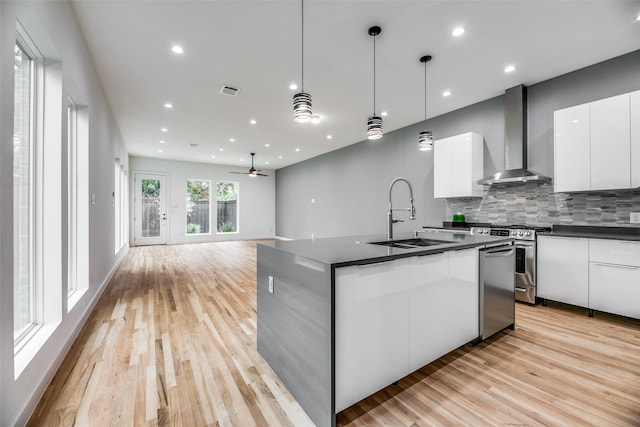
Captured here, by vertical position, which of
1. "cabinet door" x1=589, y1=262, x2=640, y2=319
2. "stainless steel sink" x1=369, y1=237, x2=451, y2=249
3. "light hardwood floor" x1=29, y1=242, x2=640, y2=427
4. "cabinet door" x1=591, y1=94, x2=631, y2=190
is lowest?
"light hardwood floor" x1=29, y1=242, x2=640, y2=427

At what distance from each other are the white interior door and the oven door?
9.80m

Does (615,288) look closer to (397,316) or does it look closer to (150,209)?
(397,316)

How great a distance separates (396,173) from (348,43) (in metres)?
3.49

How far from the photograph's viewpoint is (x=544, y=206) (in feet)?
12.5

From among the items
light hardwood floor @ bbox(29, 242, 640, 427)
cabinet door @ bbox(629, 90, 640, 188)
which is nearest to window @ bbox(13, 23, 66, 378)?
light hardwood floor @ bbox(29, 242, 640, 427)

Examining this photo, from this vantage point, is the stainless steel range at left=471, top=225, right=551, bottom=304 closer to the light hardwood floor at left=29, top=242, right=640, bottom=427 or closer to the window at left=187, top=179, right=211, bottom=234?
the light hardwood floor at left=29, top=242, right=640, bottom=427

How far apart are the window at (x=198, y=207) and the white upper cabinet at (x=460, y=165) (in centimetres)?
829

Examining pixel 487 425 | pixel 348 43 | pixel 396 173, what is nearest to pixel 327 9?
pixel 348 43

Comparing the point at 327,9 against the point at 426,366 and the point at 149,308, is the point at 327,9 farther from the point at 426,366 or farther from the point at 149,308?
the point at 149,308

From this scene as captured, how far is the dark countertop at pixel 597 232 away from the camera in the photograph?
2902mm

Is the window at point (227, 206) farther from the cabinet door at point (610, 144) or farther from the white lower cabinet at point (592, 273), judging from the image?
the cabinet door at point (610, 144)

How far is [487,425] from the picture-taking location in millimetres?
1475

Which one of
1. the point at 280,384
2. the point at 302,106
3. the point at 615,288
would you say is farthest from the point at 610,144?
the point at 280,384

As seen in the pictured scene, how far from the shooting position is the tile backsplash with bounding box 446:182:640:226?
10.5 ft
